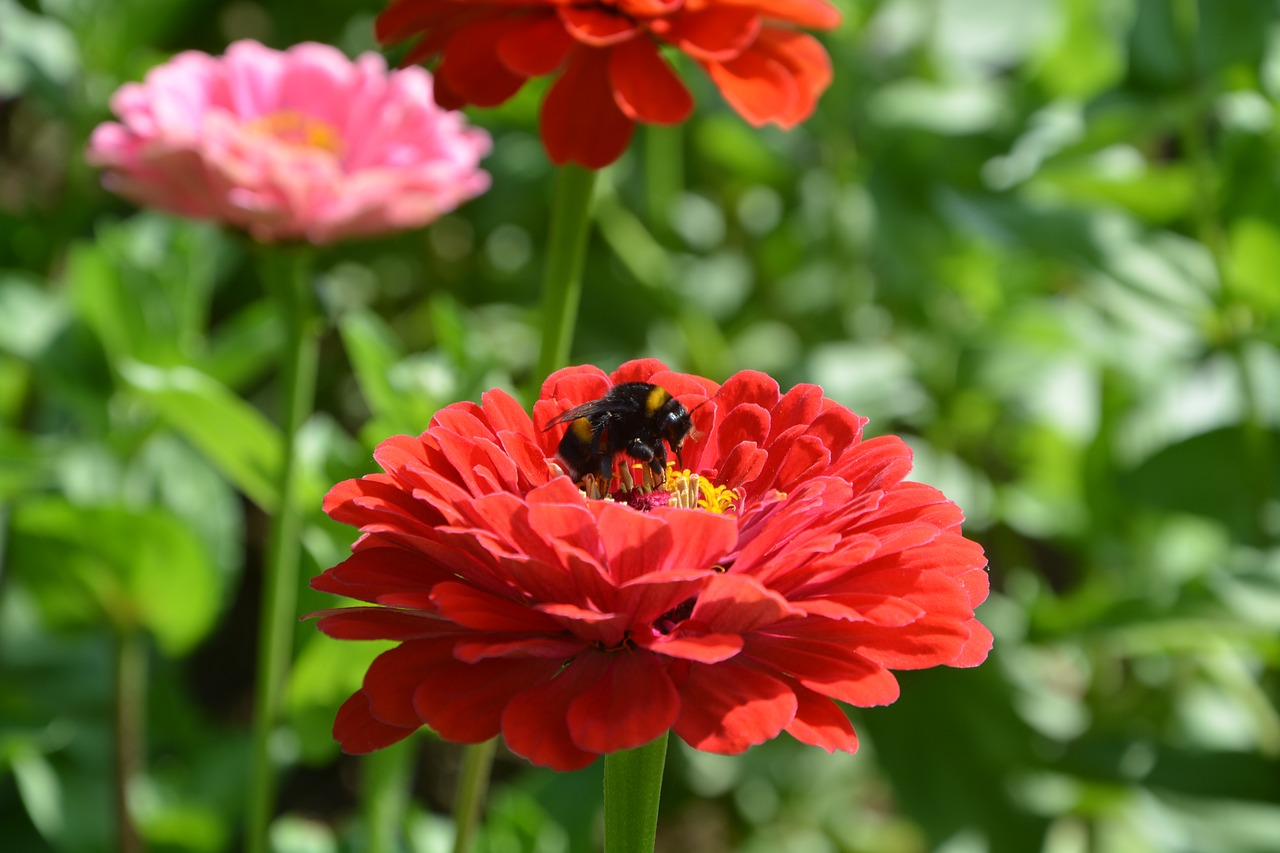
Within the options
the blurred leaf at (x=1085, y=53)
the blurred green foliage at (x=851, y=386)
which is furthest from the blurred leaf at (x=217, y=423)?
the blurred leaf at (x=1085, y=53)

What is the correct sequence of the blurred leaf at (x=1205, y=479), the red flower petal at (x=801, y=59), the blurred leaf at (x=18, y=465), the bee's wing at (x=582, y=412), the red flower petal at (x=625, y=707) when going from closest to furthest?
the red flower petal at (x=625, y=707) < the bee's wing at (x=582, y=412) < the red flower petal at (x=801, y=59) < the blurred leaf at (x=18, y=465) < the blurred leaf at (x=1205, y=479)

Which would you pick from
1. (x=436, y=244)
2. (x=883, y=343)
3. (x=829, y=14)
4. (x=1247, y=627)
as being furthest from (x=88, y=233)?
(x=1247, y=627)

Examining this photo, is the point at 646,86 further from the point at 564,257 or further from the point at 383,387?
the point at 383,387

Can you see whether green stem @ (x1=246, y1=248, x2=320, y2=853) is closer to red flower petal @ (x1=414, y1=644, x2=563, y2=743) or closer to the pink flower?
the pink flower

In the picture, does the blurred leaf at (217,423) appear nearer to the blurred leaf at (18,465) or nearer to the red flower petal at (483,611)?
the blurred leaf at (18,465)

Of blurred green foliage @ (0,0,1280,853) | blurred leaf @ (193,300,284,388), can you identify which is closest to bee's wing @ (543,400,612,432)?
blurred green foliage @ (0,0,1280,853)

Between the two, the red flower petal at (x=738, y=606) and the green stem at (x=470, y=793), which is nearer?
the red flower petal at (x=738, y=606)
